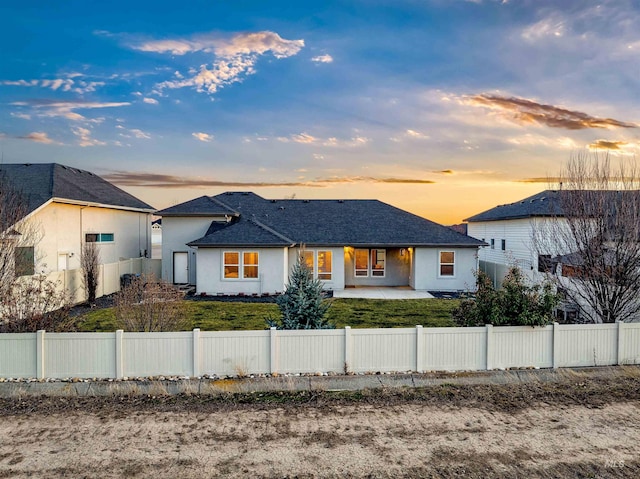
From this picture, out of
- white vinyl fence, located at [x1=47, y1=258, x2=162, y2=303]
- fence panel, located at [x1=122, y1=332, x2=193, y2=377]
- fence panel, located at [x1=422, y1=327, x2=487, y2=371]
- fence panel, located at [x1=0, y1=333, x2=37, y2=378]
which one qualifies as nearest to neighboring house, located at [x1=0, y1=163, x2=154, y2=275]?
white vinyl fence, located at [x1=47, y1=258, x2=162, y2=303]

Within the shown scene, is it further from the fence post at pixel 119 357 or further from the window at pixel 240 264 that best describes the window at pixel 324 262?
the fence post at pixel 119 357

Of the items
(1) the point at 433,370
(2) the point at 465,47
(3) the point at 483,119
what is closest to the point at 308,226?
(3) the point at 483,119

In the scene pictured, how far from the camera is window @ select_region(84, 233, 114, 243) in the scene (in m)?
20.9

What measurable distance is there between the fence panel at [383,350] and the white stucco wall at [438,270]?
45.3ft

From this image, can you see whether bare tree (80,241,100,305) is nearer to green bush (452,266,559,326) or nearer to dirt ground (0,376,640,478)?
dirt ground (0,376,640,478)

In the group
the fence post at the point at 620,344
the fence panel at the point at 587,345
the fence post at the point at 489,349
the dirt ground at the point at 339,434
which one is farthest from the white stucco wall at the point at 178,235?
the fence post at the point at 620,344

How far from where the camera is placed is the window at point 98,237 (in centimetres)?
2095

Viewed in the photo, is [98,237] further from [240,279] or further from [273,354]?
[273,354]

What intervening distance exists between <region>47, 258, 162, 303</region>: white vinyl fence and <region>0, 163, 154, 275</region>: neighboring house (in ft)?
3.40

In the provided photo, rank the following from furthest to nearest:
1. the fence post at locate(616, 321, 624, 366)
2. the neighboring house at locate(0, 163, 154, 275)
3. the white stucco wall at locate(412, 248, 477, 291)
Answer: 1. the white stucco wall at locate(412, 248, 477, 291)
2. the neighboring house at locate(0, 163, 154, 275)
3. the fence post at locate(616, 321, 624, 366)

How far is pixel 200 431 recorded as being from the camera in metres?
6.58

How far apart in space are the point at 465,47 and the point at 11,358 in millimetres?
17710

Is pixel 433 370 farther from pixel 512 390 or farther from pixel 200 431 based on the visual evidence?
pixel 200 431

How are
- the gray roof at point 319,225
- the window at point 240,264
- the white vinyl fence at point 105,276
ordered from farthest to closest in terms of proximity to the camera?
1. the gray roof at point 319,225
2. the window at point 240,264
3. the white vinyl fence at point 105,276
